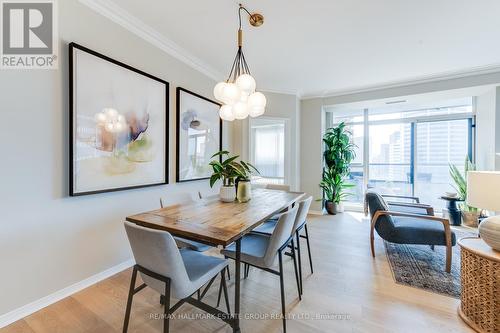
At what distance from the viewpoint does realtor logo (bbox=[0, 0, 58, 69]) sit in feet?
5.37

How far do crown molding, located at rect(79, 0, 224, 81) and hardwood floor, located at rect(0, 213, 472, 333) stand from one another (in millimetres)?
2666

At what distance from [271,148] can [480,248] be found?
3387 millimetres

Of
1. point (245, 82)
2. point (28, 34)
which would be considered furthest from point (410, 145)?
point (28, 34)

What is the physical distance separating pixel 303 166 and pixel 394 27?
302 centimetres

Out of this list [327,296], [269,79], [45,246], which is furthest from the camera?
[269,79]

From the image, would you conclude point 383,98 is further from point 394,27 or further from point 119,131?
point 119,131

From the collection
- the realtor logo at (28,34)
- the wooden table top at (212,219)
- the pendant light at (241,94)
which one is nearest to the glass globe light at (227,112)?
the pendant light at (241,94)

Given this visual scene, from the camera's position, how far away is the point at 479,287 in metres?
1.56

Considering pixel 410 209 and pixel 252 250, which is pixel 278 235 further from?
pixel 410 209

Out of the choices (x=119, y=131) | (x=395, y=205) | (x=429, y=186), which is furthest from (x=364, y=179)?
(x=119, y=131)

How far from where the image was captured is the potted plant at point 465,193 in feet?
12.8

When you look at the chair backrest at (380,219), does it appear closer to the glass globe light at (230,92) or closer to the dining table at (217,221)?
the dining table at (217,221)

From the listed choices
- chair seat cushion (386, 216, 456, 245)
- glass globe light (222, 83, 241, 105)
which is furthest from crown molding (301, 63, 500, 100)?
glass globe light (222, 83, 241, 105)

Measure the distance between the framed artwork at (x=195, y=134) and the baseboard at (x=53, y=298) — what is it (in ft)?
4.29
